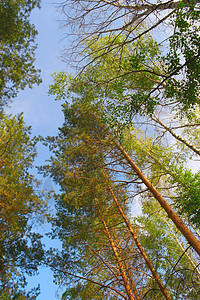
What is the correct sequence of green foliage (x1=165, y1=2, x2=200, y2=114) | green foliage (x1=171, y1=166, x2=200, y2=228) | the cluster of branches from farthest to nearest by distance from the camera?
the cluster of branches
green foliage (x1=171, y1=166, x2=200, y2=228)
green foliage (x1=165, y1=2, x2=200, y2=114)

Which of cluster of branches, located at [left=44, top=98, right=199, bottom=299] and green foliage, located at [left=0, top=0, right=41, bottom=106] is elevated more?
green foliage, located at [left=0, top=0, right=41, bottom=106]

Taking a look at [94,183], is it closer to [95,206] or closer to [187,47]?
[95,206]

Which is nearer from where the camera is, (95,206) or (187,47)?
(187,47)

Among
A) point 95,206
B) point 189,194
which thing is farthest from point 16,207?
point 189,194

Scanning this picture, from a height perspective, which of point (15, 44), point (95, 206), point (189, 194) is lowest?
point (189, 194)

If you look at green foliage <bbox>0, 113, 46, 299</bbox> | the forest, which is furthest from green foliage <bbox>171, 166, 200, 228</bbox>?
green foliage <bbox>0, 113, 46, 299</bbox>

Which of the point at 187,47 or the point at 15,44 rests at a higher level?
the point at 15,44

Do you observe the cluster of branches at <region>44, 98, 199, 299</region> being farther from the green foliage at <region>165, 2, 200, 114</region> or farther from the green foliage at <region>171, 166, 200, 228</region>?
the green foliage at <region>165, 2, 200, 114</region>

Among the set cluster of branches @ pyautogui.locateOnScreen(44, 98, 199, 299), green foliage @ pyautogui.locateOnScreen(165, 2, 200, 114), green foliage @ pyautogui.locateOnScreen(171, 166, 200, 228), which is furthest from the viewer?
cluster of branches @ pyautogui.locateOnScreen(44, 98, 199, 299)

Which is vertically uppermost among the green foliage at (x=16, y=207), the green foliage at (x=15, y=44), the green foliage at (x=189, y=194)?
the green foliage at (x=15, y=44)

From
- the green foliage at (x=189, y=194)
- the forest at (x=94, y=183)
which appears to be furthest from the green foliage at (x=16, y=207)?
the green foliage at (x=189, y=194)

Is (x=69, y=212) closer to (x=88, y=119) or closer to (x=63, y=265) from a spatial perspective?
(x=63, y=265)

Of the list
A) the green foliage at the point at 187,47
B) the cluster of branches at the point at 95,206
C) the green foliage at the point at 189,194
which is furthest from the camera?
the cluster of branches at the point at 95,206

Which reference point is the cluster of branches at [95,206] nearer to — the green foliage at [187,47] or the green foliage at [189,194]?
the green foliage at [189,194]
